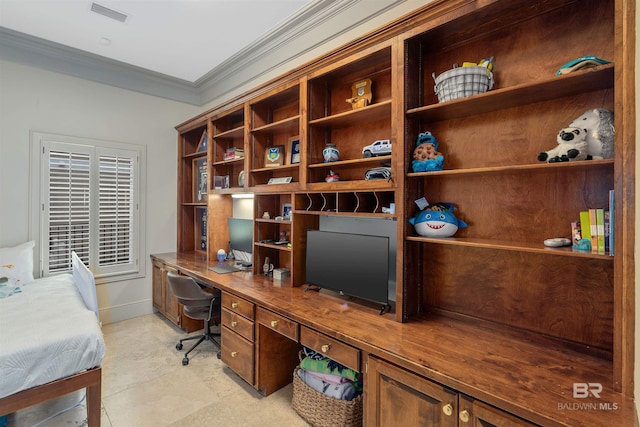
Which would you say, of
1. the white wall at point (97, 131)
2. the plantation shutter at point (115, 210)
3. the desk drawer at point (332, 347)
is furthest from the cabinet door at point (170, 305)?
the desk drawer at point (332, 347)

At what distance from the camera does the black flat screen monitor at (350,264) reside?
192cm

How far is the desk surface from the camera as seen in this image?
1.04 m

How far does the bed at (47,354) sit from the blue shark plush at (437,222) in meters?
2.10

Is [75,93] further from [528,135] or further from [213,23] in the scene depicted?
[528,135]

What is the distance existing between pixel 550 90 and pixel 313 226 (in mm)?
1757

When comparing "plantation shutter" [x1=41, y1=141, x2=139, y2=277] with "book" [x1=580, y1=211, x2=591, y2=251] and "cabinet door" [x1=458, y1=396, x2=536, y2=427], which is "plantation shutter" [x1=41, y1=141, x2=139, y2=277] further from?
"book" [x1=580, y1=211, x2=591, y2=251]

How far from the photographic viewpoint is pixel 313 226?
2.57 meters

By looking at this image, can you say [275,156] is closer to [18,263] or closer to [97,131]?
[97,131]

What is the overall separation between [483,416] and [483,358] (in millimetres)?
274

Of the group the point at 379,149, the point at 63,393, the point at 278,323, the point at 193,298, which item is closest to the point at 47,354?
the point at 63,393

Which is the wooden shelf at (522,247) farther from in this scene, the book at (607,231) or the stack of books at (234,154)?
the stack of books at (234,154)

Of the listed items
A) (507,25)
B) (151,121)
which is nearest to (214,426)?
(507,25)

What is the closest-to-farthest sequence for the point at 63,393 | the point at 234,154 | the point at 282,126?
the point at 63,393 < the point at 282,126 < the point at 234,154

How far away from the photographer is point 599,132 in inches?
48.9
